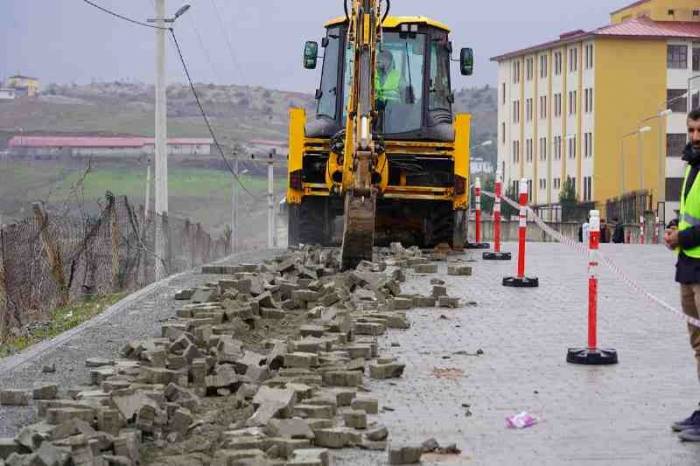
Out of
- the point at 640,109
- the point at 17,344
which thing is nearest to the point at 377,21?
the point at 17,344

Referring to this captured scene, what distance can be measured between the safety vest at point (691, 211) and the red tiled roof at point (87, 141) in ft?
296

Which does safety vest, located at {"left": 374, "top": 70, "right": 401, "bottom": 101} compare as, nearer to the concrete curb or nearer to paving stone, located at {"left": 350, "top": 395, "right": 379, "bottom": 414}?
the concrete curb

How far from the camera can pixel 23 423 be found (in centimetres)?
1004

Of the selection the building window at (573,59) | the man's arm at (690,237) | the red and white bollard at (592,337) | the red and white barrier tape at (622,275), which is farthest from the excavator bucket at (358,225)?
the building window at (573,59)

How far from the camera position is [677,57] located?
11000 centimetres

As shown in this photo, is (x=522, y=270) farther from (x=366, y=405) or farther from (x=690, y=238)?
(x=690, y=238)

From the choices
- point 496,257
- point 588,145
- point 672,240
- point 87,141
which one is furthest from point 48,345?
point 87,141

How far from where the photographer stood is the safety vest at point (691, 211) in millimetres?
10164

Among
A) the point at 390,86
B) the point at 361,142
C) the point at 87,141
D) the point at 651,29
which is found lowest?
the point at 361,142

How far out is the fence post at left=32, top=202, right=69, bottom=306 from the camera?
20.1 metres

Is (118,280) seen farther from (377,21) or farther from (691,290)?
(691,290)

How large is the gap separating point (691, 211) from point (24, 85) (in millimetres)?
166918

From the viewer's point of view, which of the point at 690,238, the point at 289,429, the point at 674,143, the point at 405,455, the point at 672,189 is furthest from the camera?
the point at 674,143

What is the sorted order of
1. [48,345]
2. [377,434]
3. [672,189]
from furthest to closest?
[672,189]
[48,345]
[377,434]
